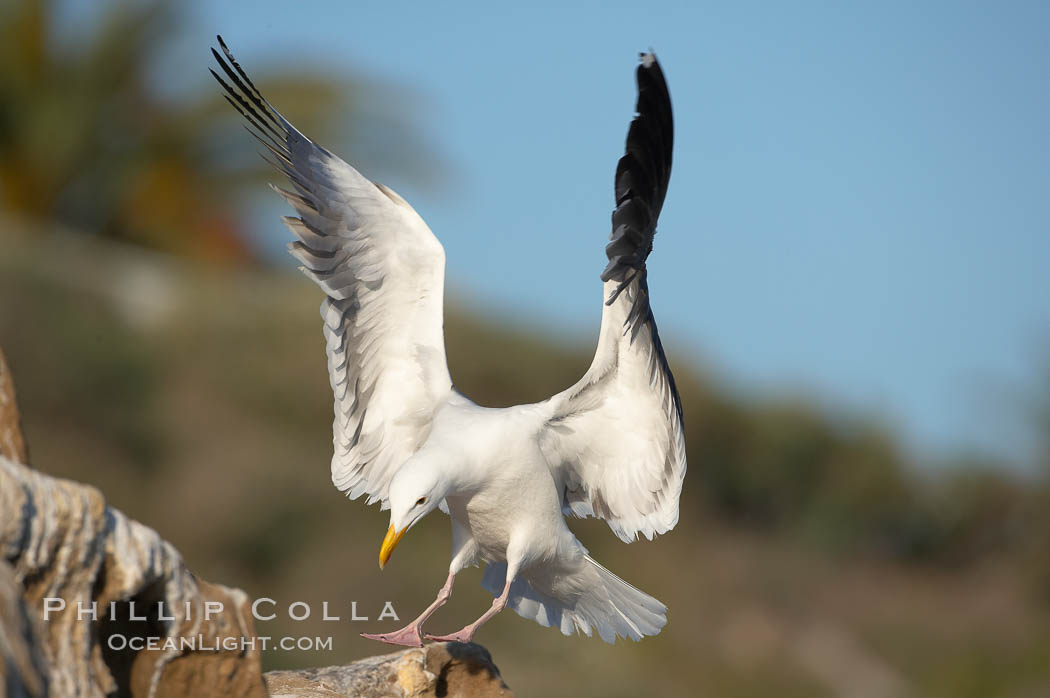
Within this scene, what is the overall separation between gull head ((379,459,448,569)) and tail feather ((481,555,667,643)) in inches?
40.5

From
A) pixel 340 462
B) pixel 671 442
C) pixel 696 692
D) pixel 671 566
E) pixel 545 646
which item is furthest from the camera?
pixel 671 566

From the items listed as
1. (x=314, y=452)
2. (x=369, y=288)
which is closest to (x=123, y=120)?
(x=314, y=452)

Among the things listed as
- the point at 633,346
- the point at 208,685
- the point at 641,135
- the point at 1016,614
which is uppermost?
the point at 641,135

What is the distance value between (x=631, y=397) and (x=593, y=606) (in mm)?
1136

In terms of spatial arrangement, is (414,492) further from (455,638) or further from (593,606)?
(593,606)

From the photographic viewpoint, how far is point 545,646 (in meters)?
15.2

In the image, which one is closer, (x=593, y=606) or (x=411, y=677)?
(x=411, y=677)

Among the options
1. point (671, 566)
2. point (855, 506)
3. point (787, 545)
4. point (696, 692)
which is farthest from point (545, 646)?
point (855, 506)

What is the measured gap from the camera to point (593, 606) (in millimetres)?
6164

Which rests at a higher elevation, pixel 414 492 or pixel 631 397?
pixel 631 397

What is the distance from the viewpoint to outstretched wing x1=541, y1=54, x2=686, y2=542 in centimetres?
493

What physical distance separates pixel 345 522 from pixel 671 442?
12247 millimetres

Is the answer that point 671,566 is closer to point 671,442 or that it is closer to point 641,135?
point 671,442

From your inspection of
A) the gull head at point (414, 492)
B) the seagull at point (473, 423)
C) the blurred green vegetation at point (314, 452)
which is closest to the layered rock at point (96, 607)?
the gull head at point (414, 492)
